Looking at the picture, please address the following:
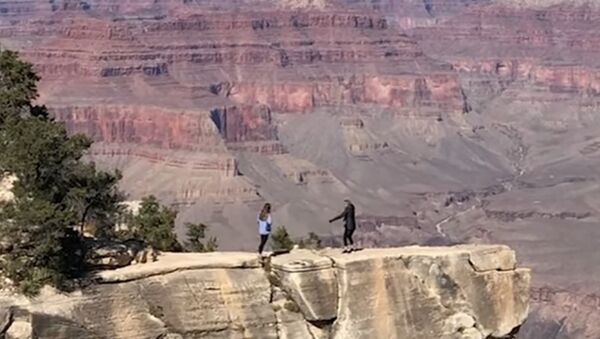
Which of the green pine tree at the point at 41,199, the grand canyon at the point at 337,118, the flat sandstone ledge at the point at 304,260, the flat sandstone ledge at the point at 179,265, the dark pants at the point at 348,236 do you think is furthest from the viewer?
the grand canyon at the point at 337,118

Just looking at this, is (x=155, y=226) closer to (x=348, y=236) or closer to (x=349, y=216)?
(x=349, y=216)

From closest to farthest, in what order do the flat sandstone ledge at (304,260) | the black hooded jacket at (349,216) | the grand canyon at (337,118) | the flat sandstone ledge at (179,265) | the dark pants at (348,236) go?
the flat sandstone ledge at (179,265) → the flat sandstone ledge at (304,260) → the dark pants at (348,236) → the black hooded jacket at (349,216) → the grand canyon at (337,118)

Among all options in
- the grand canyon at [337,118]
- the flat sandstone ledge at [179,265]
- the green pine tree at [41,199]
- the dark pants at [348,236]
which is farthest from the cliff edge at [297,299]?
the grand canyon at [337,118]

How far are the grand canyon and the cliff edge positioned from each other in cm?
5986

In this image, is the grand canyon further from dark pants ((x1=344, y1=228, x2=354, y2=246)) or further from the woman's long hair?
the woman's long hair

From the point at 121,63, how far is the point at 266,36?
27.8m

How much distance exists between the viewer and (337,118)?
500ft

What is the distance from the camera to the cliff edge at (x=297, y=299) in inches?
663

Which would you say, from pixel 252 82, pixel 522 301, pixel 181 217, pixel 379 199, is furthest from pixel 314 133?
pixel 522 301

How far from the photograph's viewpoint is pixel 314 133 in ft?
492

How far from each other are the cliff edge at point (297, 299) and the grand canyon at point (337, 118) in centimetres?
5986

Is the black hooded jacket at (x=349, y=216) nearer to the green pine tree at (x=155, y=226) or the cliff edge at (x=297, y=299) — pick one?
the cliff edge at (x=297, y=299)

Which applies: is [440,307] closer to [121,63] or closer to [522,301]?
[522,301]

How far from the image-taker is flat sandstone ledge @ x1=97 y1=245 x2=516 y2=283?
57.9 ft
